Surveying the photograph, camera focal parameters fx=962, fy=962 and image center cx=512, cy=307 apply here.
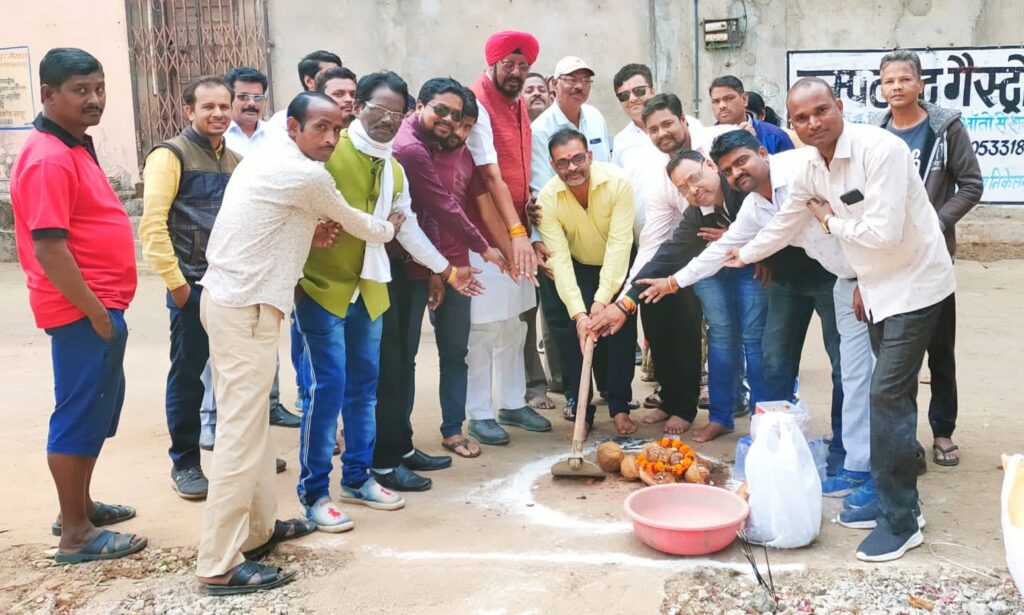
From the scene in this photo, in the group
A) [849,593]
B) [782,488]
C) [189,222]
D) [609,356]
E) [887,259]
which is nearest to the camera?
[849,593]

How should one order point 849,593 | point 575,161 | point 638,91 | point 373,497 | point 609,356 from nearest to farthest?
1. point 849,593
2. point 373,497
3. point 575,161
4. point 609,356
5. point 638,91

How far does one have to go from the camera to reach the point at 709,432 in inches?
188

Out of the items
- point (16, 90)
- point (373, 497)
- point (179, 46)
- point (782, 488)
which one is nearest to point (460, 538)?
point (373, 497)

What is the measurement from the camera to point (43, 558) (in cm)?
352

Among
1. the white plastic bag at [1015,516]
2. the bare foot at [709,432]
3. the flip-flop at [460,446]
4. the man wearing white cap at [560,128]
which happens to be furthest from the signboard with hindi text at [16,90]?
the white plastic bag at [1015,516]

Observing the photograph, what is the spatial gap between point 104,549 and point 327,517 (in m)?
0.80

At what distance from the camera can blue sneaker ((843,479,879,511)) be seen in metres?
3.73

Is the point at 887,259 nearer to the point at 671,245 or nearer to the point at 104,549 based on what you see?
the point at 671,245

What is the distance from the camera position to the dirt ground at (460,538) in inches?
125

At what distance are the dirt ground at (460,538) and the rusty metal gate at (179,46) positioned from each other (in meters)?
5.78

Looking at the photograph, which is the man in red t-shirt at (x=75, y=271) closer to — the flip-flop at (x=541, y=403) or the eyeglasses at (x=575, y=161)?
the eyeglasses at (x=575, y=161)

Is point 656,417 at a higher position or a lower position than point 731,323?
lower

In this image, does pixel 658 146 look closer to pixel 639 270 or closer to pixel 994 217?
pixel 639 270

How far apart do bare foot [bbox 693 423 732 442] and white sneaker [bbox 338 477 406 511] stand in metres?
1.58
